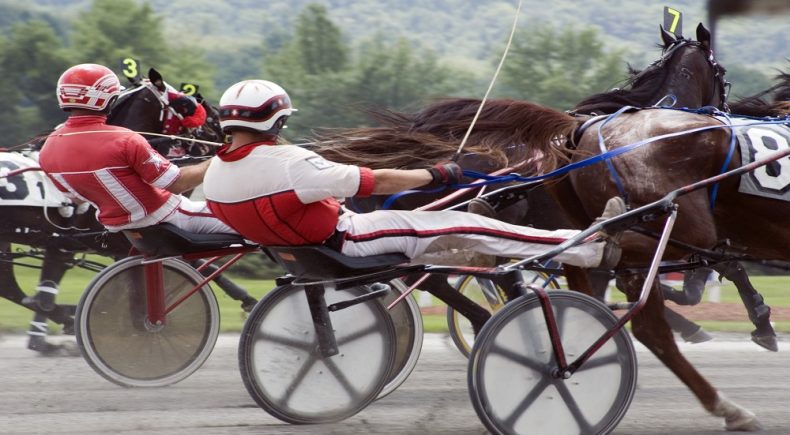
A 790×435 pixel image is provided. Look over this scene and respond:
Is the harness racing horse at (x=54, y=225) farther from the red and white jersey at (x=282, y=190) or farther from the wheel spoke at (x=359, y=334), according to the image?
the red and white jersey at (x=282, y=190)

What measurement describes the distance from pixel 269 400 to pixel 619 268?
1.63m

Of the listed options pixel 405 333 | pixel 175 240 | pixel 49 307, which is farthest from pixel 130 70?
pixel 405 333

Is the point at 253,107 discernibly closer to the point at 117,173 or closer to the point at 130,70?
the point at 117,173

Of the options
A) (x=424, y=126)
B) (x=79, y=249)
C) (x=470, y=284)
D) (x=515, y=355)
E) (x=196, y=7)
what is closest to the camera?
(x=515, y=355)

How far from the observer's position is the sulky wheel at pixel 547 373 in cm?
398

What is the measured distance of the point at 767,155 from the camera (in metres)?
5.00

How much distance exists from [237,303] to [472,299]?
3.59 metres

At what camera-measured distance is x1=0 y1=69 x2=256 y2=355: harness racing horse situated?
22.5ft

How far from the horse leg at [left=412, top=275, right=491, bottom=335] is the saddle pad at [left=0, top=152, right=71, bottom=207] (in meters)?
2.91

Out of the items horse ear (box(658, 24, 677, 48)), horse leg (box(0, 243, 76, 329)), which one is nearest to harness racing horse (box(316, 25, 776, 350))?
horse ear (box(658, 24, 677, 48))

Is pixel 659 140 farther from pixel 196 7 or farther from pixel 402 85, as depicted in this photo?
pixel 196 7

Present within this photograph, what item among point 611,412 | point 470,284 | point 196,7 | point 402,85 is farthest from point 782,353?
point 196,7

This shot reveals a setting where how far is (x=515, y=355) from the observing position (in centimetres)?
404

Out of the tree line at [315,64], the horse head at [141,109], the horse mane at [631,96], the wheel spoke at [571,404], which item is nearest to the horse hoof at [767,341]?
the horse mane at [631,96]
